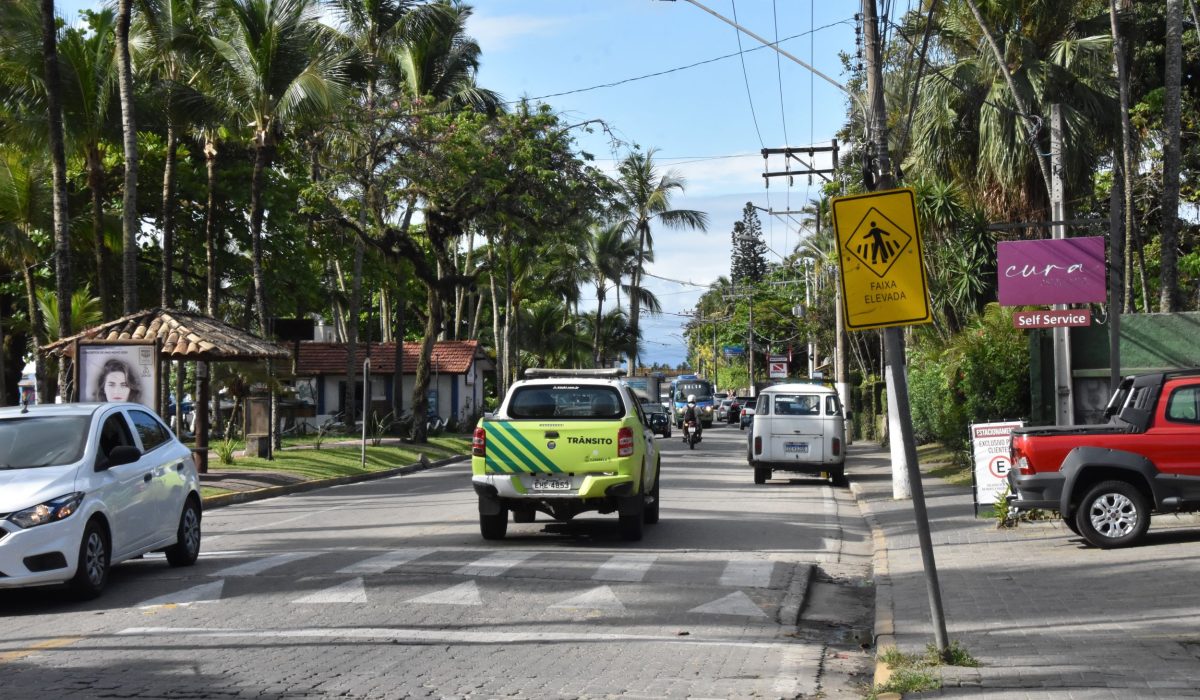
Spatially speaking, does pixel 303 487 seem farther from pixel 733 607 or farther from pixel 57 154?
pixel 733 607

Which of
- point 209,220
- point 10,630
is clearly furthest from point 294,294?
point 10,630

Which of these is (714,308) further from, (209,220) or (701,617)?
(701,617)

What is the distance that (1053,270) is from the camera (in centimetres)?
1958

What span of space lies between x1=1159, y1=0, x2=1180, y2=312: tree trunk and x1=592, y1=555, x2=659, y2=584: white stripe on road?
13.6 meters

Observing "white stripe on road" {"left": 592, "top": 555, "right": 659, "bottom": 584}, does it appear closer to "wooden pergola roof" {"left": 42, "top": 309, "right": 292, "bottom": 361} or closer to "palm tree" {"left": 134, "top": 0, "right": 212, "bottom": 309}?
"wooden pergola roof" {"left": 42, "top": 309, "right": 292, "bottom": 361}

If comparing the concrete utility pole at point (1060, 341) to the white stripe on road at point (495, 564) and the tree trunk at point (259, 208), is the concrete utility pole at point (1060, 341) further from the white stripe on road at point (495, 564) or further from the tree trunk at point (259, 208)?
the tree trunk at point (259, 208)

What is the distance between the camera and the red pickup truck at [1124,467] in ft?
42.7

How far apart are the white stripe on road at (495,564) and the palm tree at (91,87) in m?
17.7

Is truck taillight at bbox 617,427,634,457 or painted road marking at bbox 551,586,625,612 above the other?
truck taillight at bbox 617,427,634,457

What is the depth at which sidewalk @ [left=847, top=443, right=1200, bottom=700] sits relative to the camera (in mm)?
7219

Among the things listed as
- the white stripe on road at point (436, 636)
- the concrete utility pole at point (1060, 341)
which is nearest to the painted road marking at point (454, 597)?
the white stripe on road at point (436, 636)

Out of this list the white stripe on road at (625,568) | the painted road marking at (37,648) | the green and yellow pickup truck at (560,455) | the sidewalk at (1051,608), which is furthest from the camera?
the green and yellow pickup truck at (560,455)

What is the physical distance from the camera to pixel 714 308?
122250 mm

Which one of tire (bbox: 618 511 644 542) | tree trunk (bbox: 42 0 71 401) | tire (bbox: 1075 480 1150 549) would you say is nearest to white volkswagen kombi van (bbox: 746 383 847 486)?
tire (bbox: 618 511 644 542)
